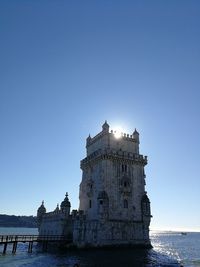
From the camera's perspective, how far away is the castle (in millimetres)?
53562

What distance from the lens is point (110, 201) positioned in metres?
55.8

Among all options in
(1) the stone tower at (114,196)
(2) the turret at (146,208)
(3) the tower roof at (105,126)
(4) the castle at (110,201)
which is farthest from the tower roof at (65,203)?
(3) the tower roof at (105,126)

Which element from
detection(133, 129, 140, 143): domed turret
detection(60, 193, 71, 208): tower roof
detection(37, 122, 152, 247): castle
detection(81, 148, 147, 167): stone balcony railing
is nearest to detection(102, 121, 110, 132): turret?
detection(37, 122, 152, 247): castle

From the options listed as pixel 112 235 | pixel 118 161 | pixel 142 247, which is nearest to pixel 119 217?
pixel 112 235

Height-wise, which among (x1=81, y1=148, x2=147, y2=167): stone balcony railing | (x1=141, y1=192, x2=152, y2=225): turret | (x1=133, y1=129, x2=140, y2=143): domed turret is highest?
(x1=133, y1=129, x2=140, y2=143): domed turret

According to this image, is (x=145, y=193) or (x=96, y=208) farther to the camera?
(x=145, y=193)

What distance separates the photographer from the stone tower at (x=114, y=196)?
175 ft

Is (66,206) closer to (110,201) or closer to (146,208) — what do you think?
(110,201)

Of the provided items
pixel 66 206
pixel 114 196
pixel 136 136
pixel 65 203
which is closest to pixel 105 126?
pixel 136 136

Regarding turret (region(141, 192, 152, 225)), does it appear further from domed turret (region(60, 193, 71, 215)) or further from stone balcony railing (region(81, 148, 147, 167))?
domed turret (region(60, 193, 71, 215))

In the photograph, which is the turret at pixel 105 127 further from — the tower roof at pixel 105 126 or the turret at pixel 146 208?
the turret at pixel 146 208

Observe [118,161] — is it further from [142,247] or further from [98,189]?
[142,247]

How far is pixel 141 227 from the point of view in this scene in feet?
187

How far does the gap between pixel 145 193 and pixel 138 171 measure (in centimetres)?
491
